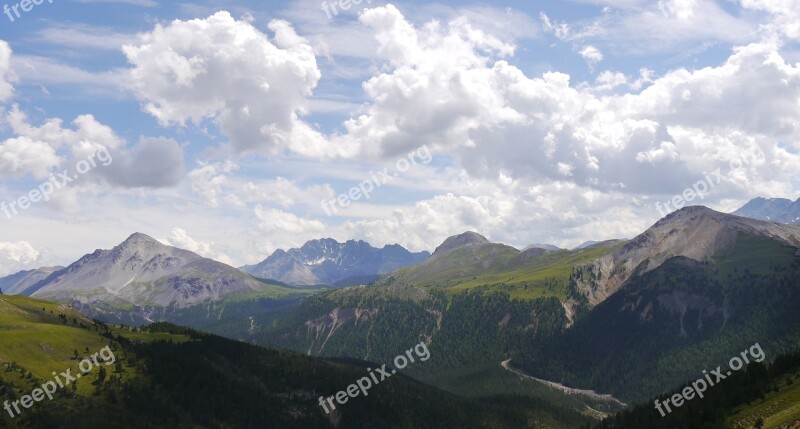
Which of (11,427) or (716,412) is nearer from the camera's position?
(716,412)

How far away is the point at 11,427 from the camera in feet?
650

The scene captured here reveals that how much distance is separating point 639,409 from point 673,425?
47974mm

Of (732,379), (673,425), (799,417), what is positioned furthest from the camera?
(732,379)

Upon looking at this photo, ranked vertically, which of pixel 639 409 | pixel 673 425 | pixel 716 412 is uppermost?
pixel 716 412

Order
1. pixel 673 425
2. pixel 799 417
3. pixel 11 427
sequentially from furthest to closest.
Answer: pixel 11 427 < pixel 673 425 < pixel 799 417

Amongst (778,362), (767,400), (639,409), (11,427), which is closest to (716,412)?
(767,400)

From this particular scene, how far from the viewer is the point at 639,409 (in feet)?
655

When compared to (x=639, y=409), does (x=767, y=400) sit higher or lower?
higher

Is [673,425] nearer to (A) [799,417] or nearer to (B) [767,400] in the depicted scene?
(B) [767,400]

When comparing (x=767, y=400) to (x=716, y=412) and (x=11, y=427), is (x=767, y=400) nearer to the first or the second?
(x=716, y=412)

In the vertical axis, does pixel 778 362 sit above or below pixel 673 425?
above

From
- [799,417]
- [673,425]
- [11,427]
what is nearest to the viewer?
[799,417]

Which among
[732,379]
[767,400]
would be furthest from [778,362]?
[767,400]

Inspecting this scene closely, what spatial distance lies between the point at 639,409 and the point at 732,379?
40800mm
